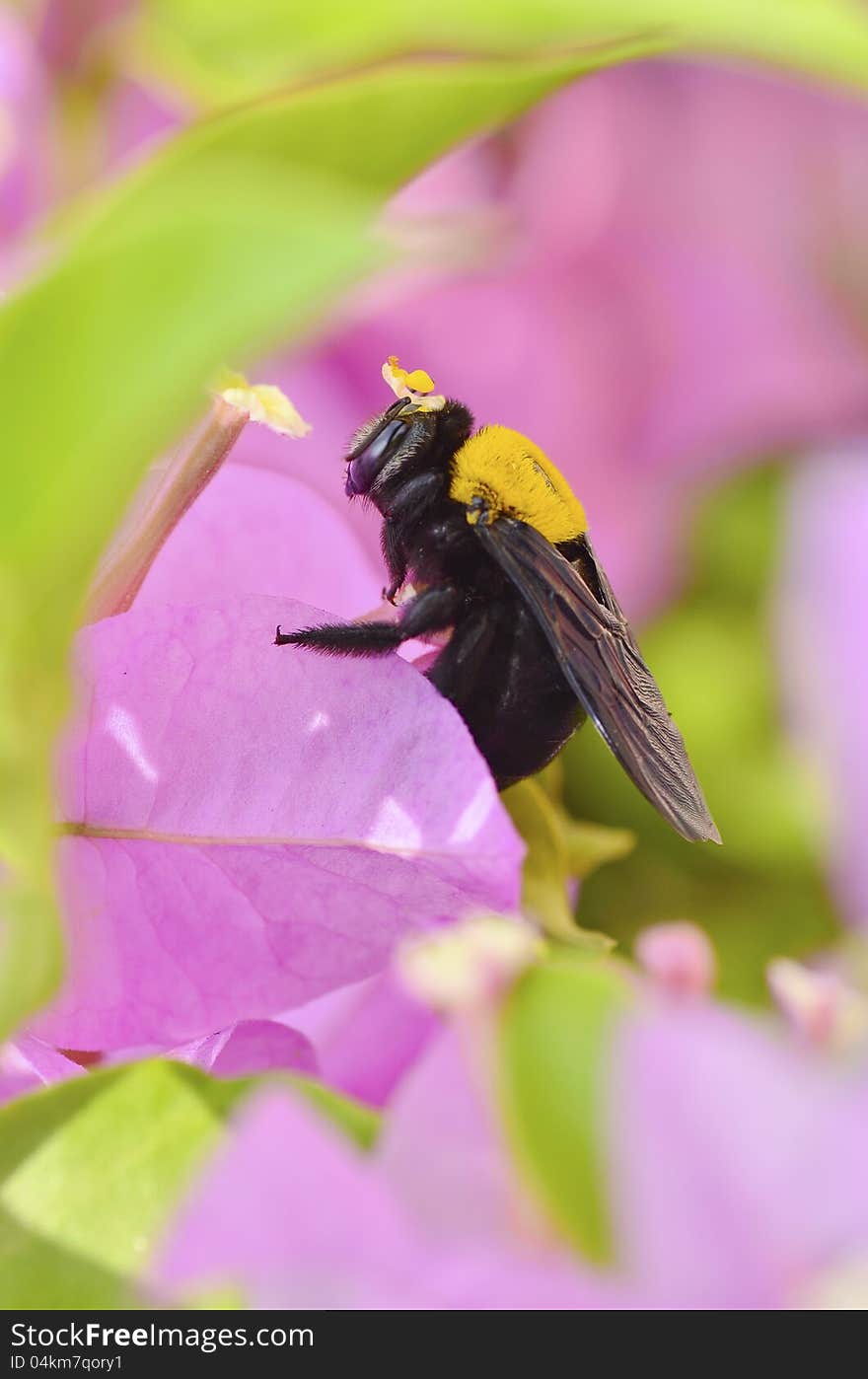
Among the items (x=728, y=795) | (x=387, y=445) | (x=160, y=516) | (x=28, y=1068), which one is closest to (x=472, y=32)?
(x=387, y=445)

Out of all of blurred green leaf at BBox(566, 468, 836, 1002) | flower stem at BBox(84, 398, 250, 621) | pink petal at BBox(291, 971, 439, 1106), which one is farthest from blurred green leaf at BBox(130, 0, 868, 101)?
blurred green leaf at BBox(566, 468, 836, 1002)

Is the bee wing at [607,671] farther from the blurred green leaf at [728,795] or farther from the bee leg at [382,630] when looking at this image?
the blurred green leaf at [728,795]

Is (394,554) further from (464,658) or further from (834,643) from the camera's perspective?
(834,643)

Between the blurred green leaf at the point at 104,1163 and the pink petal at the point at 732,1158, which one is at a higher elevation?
the pink petal at the point at 732,1158

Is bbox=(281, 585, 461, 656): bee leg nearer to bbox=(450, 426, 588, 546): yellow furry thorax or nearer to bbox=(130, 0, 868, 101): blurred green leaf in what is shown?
bbox=(450, 426, 588, 546): yellow furry thorax

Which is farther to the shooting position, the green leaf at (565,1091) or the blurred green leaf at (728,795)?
the blurred green leaf at (728,795)

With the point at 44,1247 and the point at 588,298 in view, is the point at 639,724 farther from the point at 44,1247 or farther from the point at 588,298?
the point at 588,298

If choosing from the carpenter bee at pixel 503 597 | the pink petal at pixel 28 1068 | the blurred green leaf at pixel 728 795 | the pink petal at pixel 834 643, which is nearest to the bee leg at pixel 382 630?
the carpenter bee at pixel 503 597
